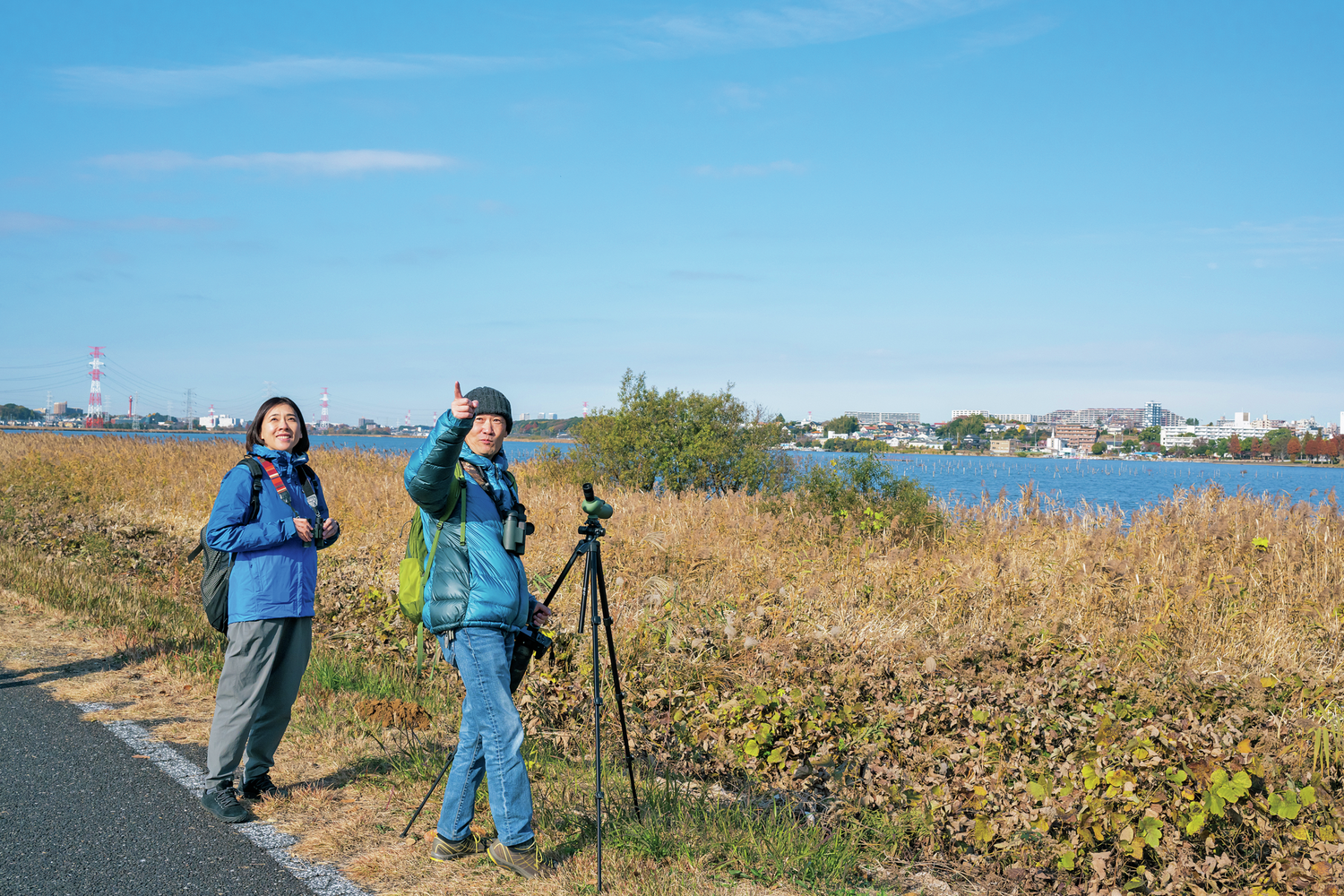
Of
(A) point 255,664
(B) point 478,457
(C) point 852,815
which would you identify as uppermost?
(B) point 478,457

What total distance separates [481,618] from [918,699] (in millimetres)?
2702

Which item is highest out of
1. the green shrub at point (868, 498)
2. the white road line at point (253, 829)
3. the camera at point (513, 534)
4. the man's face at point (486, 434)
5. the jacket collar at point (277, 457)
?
the man's face at point (486, 434)

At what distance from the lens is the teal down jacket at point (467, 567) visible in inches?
142

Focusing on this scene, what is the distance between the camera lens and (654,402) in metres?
20.5

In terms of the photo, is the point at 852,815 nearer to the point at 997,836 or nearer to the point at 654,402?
the point at 997,836

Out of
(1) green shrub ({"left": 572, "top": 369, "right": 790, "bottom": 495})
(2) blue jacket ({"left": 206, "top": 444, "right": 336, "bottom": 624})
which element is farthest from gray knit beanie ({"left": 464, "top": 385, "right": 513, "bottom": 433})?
(1) green shrub ({"left": 572, "top": 369, "right": 790, "bottom": 495})

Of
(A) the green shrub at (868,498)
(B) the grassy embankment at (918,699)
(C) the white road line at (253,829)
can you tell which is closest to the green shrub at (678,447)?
(A) the green shrub at (868,498)

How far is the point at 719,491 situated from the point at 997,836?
15.2 m

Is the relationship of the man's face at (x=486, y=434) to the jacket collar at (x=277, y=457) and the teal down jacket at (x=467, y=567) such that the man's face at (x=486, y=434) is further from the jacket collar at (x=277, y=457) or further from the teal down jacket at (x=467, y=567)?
the jacket collar at (x=277, y=457)

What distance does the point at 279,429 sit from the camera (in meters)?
4.64

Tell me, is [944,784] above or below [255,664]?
below

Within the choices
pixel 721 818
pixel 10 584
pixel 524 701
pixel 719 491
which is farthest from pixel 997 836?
pixel 719 491

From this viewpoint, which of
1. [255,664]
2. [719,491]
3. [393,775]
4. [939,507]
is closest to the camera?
[255,664]

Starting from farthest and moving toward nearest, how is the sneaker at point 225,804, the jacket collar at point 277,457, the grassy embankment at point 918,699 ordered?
the jacket collar at point 277,457 → the sneaker at point 225,804 → the grassy embankment at point 918,699
